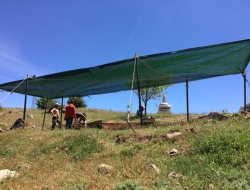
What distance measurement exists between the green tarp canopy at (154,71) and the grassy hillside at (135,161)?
93.3 inches

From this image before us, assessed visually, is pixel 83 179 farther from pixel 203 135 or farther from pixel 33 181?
pixel 203 135

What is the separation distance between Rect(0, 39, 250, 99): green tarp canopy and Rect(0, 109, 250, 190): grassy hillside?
93.3 inches

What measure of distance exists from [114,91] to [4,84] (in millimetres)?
4355

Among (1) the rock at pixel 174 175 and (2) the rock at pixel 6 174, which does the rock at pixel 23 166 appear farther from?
(1) the rock at pixel 174 175

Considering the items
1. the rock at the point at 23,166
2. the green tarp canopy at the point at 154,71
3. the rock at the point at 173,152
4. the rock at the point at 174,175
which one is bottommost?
the rock at the point at 23,166

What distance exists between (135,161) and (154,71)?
501 cm

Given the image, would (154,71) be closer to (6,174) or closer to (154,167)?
(154,167)

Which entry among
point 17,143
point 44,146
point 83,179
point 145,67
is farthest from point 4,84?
point 83,179

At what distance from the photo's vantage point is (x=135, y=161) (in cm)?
408

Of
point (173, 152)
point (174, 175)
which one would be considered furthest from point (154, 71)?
point (174, 175)

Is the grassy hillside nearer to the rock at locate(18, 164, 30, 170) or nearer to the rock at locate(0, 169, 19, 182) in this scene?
the rock at locate(18, 164, 30, 170)

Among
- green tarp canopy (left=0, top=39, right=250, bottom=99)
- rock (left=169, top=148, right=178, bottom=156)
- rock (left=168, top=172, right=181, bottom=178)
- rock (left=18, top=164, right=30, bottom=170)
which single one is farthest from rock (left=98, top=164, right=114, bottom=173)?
green tarp canopy (left=0, top=39, right=250, bottom=99)

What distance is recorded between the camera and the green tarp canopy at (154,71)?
23.4 ft

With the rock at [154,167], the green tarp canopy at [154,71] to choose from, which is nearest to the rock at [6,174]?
the rock at [154,167]
